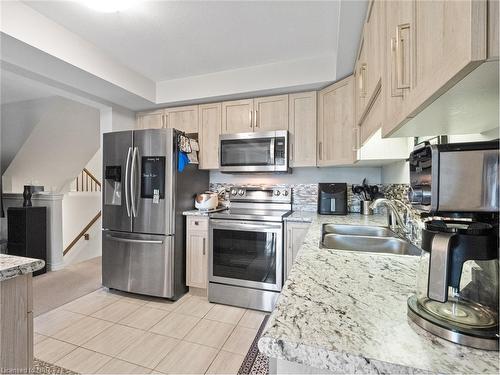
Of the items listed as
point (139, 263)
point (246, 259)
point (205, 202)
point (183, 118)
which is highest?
point (183, 118)

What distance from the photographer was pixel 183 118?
2984 millimetres

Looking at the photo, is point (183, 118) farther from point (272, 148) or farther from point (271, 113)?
point (272, 148)

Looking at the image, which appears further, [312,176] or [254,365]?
[312,176]

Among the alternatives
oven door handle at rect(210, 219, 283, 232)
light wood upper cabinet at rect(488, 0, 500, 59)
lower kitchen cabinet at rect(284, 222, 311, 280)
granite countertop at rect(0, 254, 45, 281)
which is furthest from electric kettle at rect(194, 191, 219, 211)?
light wood upper cabinet at rect(488, 0, 500, 59)

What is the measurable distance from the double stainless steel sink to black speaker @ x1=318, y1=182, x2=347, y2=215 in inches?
26.0

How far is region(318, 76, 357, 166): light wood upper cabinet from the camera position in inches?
88.9

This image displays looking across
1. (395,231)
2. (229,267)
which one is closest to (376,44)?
(395,231)

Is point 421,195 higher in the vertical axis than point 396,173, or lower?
lower

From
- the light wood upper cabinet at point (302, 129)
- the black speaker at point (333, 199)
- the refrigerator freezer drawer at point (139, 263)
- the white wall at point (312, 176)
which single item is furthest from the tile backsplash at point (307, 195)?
the refrigerator freezer drawer at point (139, 263)

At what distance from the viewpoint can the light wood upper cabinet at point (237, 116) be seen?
2.72m

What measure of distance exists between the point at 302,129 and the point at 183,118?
142cm

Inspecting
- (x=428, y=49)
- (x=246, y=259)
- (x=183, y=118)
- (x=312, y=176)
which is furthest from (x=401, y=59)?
(x=183, y=118)

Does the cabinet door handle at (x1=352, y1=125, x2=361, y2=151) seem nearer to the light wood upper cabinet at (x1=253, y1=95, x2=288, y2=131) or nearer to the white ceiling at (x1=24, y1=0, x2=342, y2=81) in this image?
the white ceiling at (x1=24, y1=0, x2=342, y2=81)

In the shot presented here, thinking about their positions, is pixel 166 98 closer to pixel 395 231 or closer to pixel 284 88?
pixel 284 88
